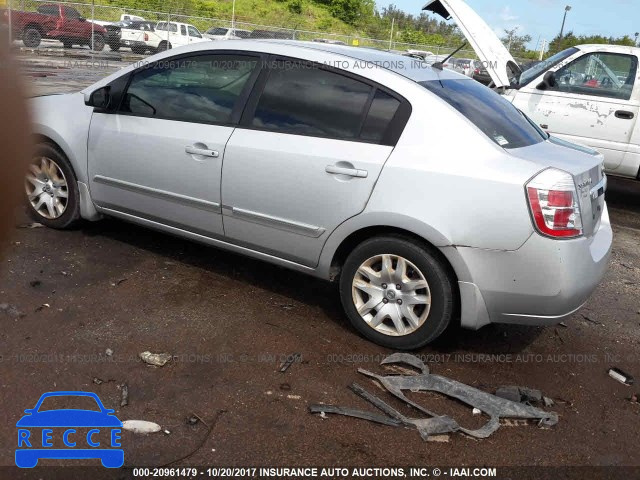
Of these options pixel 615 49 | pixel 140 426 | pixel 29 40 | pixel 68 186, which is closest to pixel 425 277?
pixel 140 426

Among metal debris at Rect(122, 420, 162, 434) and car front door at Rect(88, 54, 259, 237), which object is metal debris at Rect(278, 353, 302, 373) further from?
car front door at Rect(88, 54, 259, 237)

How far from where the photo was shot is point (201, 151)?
13.7ft

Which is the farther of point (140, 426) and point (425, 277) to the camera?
point (425, 277)

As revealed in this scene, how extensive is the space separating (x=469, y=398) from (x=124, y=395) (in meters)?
1.80

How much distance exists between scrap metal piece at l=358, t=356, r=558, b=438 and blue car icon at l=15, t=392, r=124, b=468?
139 cm

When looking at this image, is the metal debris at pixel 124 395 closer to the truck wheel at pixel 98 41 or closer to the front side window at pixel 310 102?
the front side window at pixel 310 102

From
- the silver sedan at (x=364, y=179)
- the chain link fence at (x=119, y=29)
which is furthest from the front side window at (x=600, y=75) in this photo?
the chain link fence at (x=119, y=29)

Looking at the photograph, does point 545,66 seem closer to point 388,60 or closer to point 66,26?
point 388,60

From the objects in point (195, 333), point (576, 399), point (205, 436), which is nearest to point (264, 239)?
point (195, 333)

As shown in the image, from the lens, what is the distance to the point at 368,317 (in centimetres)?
380

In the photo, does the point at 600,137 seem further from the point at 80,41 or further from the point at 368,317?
the point at 80,41

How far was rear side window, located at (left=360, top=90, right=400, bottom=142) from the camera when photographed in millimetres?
3729

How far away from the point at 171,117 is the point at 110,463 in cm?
261

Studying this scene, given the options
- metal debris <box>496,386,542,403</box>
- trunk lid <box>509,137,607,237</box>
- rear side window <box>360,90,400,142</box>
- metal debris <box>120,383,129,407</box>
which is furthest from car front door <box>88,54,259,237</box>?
metal debris <box>496,386,542,403</box>
